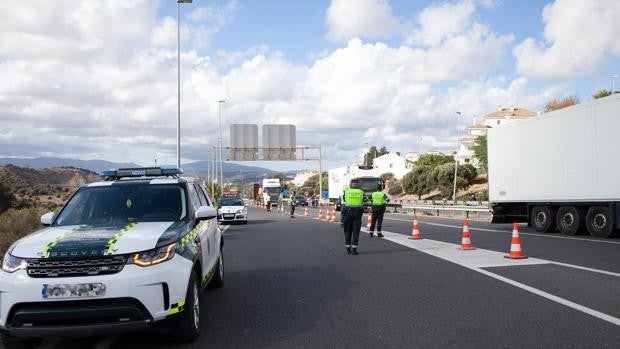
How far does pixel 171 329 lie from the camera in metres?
5.68

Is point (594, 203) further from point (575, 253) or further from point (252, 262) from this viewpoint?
point (252, 262)

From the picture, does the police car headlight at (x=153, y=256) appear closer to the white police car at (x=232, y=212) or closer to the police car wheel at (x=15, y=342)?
the police car wheel at (x=15, y=342)

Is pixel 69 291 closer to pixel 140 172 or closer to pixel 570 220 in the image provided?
pixel 140 172

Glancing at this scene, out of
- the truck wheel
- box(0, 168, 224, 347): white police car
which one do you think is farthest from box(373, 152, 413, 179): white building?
box(0, 168, 224, 347): white police car

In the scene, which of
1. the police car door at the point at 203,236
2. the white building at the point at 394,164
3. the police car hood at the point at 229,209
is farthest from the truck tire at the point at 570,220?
the white building at the point at 394,164

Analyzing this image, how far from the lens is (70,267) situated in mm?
5297

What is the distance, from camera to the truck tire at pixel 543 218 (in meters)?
20.5

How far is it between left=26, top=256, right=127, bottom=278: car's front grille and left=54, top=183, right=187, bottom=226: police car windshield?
5.00ft

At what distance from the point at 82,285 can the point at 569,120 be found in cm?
1721

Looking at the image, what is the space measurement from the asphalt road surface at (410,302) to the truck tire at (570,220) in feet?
16.5

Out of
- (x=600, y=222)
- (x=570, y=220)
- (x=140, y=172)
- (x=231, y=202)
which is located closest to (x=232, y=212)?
(x=231, y=202)

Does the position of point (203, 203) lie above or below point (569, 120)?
below

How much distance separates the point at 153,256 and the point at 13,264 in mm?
1232

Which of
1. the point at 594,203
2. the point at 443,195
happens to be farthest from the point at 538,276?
the point at 443,195
